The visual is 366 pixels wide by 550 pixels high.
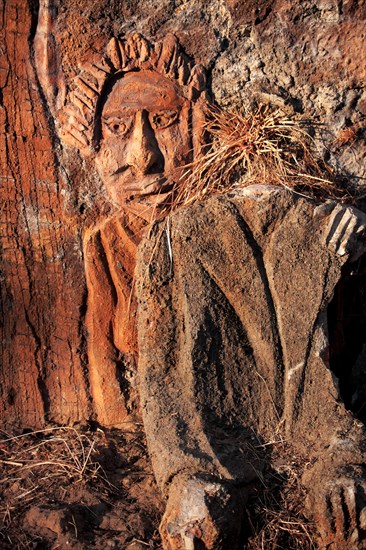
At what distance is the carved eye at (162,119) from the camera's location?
3668 millimetres

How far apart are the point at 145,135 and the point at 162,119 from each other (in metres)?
0.12

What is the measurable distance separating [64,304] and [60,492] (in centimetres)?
90

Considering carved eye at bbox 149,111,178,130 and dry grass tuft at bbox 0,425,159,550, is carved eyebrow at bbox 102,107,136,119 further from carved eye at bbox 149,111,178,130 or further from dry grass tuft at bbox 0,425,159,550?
dry grass tuft at bbox 0,425,159,550

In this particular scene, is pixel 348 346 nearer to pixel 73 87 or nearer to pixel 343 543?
pixel 343 543

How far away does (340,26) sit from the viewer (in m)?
3.63

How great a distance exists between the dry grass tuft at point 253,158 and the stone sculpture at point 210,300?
0.08 meters

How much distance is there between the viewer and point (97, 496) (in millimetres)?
3221

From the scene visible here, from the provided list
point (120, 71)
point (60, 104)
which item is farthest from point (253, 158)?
point (60, 104)

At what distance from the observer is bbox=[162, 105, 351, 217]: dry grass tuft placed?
11.7 ft

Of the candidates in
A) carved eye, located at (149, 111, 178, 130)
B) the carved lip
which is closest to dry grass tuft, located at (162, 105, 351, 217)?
the carved lip

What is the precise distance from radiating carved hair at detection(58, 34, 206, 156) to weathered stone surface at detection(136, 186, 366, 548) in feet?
2.18

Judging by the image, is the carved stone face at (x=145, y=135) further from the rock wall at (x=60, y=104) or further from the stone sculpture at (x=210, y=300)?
the rock wall at (x=60, y=104)

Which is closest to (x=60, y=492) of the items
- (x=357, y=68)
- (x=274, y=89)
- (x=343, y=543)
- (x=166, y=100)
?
(x=343, y=543)

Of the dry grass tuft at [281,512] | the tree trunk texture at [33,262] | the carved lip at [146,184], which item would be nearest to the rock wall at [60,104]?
the tree trunk texture at [33,262]
